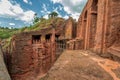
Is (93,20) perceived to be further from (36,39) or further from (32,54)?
(32,54)

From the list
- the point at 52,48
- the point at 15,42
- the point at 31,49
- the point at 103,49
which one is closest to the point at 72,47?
the point at 52,48

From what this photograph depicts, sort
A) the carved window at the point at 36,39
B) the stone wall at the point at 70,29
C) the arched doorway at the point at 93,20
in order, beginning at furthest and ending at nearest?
1. the stone wall at the point at 70,29
2. the carved window at the point at 36,39
3. the arched doorway at the point at 93,20

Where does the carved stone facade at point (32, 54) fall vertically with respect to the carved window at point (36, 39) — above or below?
below

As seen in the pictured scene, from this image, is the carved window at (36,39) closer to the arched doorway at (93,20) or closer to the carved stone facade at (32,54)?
the carved stone facade at (32,54)

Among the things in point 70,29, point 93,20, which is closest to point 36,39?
point 70,29

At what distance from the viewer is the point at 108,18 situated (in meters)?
7.77

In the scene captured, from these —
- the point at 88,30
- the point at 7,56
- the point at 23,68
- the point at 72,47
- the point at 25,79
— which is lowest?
the point at 25,79

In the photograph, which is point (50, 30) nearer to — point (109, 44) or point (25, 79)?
point (25, 79)

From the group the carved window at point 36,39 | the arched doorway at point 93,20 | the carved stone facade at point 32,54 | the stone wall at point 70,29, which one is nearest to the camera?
the arched doorway at point 93,20

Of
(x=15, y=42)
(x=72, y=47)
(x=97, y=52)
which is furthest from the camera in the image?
(x=15, y=42)

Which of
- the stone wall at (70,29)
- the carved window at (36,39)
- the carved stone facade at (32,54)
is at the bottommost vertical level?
the carved stone facade at (32,54)

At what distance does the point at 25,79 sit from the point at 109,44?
37.9ft

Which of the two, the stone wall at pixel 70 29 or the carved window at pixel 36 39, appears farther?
the stone wall at pixel 70 29

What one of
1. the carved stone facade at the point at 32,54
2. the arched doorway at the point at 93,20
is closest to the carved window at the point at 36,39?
the carved stone facade at the point at 32,54
